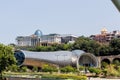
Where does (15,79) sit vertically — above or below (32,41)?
below

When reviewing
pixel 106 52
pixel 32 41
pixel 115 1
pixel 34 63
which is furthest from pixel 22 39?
pixel 115 1

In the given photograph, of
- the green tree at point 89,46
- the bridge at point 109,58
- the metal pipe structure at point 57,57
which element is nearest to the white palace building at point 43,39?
the green tree at point 89,46

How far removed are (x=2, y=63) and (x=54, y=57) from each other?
33182 millimetres

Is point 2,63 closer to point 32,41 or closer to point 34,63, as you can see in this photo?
point 34,63

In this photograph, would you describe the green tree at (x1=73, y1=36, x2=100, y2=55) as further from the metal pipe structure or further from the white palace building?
the white palace building

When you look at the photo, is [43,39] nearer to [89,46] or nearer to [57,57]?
[89,46]

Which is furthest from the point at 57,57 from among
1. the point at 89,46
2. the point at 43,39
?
the point at 43,39

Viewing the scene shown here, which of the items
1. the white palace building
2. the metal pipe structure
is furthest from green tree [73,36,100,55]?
the white palace building

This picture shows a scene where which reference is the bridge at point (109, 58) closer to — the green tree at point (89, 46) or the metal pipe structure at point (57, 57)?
the green tree at point (89, 46)

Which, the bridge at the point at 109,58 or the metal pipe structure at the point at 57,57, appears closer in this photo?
the metal pipe structure at the point at 57,57

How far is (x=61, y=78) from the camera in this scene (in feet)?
103

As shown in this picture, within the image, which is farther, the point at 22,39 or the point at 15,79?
the point at 22,39

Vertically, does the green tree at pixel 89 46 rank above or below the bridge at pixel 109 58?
above

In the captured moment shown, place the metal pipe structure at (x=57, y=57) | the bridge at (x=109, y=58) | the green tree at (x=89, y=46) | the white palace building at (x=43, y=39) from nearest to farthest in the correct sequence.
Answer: the metal pipe structure at (x=57, y=57)
the bridge at (x=109, y=58)
the green tree at (x=89, y=46)
the white palace building at (x=43, y=39)
